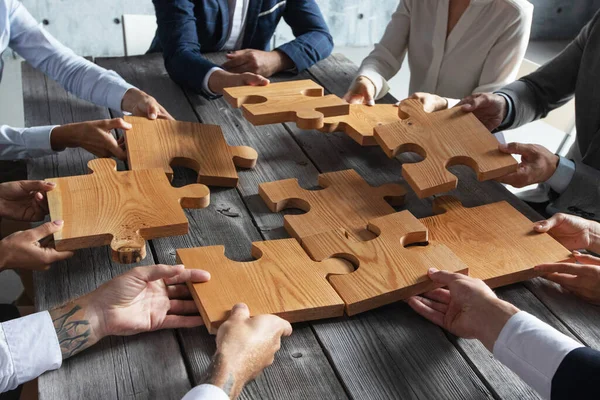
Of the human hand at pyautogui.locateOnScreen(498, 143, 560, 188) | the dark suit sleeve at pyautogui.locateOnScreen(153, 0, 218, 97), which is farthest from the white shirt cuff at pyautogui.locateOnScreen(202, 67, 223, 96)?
the human hand at pyautogui.locateOnScreen(498, 143, 560, 188)

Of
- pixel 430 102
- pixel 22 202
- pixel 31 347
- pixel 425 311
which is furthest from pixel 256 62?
pixel 31 347

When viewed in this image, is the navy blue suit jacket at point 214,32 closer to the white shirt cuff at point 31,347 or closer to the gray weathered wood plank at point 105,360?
the gray weathered wood plank at point 105,360

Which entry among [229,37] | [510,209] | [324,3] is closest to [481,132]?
[510,209]

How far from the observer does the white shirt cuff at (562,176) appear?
5.48 ft

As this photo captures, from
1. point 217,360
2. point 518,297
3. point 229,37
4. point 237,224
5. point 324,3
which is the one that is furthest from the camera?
point 324,3

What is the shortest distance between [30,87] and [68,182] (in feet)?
2.81

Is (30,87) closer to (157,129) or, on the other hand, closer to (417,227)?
(157,129)

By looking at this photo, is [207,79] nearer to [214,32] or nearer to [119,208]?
[214,32]

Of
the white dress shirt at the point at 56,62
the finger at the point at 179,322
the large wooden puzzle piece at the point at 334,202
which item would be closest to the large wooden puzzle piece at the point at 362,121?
the large wooden puzzle piece at the point at 334,202

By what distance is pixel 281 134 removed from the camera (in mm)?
1770

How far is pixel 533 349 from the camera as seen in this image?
3.30 feet

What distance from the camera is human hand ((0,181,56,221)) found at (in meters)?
1.30

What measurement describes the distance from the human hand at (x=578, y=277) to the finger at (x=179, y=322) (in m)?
0.70

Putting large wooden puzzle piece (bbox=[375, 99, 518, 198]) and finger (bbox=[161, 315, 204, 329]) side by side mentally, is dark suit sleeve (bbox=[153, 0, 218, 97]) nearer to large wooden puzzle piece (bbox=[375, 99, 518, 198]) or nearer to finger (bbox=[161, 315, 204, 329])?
large wooden puzzle piece (bbox=[375, 99, 518, 198])
